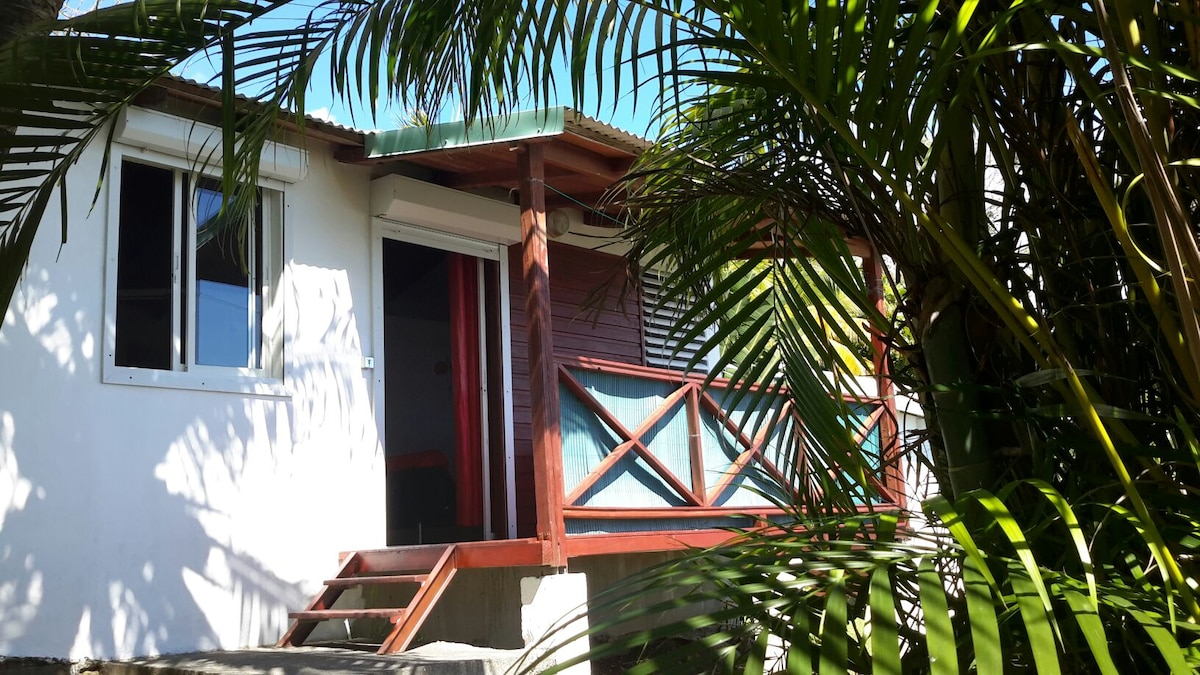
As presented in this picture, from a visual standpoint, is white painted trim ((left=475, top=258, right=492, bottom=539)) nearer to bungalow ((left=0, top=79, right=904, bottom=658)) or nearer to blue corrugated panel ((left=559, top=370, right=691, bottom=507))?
bungalow ((left=0, top=79, right=904, bottom=658))

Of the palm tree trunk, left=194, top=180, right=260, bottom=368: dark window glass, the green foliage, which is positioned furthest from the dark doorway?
the palm tree trunk

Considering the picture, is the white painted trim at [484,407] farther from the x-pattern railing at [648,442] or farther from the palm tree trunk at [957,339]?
the palm tree trunk at [957,339]

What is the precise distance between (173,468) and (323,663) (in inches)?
65.3

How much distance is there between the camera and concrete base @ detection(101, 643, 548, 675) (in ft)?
16.4

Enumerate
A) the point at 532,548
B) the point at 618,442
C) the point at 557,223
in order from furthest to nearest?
the point at 557,223 < the point at 618,442 < the point at 532,548

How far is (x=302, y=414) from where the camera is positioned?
694 cm

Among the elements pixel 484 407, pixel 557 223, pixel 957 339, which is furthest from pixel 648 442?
pixel 957 339

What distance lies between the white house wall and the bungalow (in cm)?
1

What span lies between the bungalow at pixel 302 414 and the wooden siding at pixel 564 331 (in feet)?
0.15

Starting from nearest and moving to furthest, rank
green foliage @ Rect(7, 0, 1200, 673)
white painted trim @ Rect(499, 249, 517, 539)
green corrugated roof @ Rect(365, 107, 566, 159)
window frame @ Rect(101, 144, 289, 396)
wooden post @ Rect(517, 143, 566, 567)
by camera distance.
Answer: green foliage @ Rect(7, 0, 1200, 673) < window frame @ Rect(101, 144, 289, 396) < wooden post @ Rect(517, 143, 566, 567) < green corrugated roof @ Rect(365, 107, 566, 159) < white painted trim @ Rect(499, 249, 517, 539)

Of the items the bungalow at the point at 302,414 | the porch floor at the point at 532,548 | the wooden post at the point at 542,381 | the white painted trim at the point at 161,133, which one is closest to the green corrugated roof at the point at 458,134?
the bungalow at the point at 302,414

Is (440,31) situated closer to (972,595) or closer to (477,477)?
(972,595)

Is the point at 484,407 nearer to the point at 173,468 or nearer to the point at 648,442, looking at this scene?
the point at 648,442

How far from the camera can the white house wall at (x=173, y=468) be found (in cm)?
565
